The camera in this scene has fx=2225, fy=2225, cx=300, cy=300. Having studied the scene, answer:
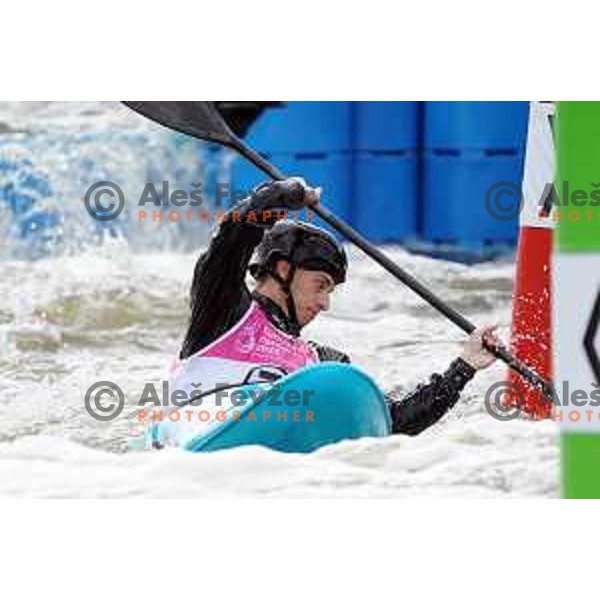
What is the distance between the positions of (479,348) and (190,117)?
434 millimetres

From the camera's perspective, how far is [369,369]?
8.54 ft

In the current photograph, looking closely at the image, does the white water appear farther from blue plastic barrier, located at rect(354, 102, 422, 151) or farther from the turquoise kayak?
blue plastic barrier, located at rect(354, 102, 422, 151)

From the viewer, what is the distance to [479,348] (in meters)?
2.62

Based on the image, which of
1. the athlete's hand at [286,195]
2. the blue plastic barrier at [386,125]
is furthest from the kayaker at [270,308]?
the blue plastic barrier at [386,125]

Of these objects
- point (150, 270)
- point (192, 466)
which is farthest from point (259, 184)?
point (192, 466)

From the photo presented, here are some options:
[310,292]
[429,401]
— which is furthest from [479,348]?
[310,292]

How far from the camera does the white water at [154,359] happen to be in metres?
2.53

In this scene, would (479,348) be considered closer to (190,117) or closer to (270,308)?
(270,308)

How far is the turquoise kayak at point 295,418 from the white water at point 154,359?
0.02 m

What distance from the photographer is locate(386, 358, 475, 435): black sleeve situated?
2.59 meters

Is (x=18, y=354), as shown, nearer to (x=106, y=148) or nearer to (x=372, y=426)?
(x=106, y=148)

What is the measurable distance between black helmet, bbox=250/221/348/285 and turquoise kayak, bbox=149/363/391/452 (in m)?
0.14

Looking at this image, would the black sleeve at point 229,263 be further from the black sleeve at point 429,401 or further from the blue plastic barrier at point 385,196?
the black sleeve at point 429,401

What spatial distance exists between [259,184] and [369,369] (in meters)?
0.25
